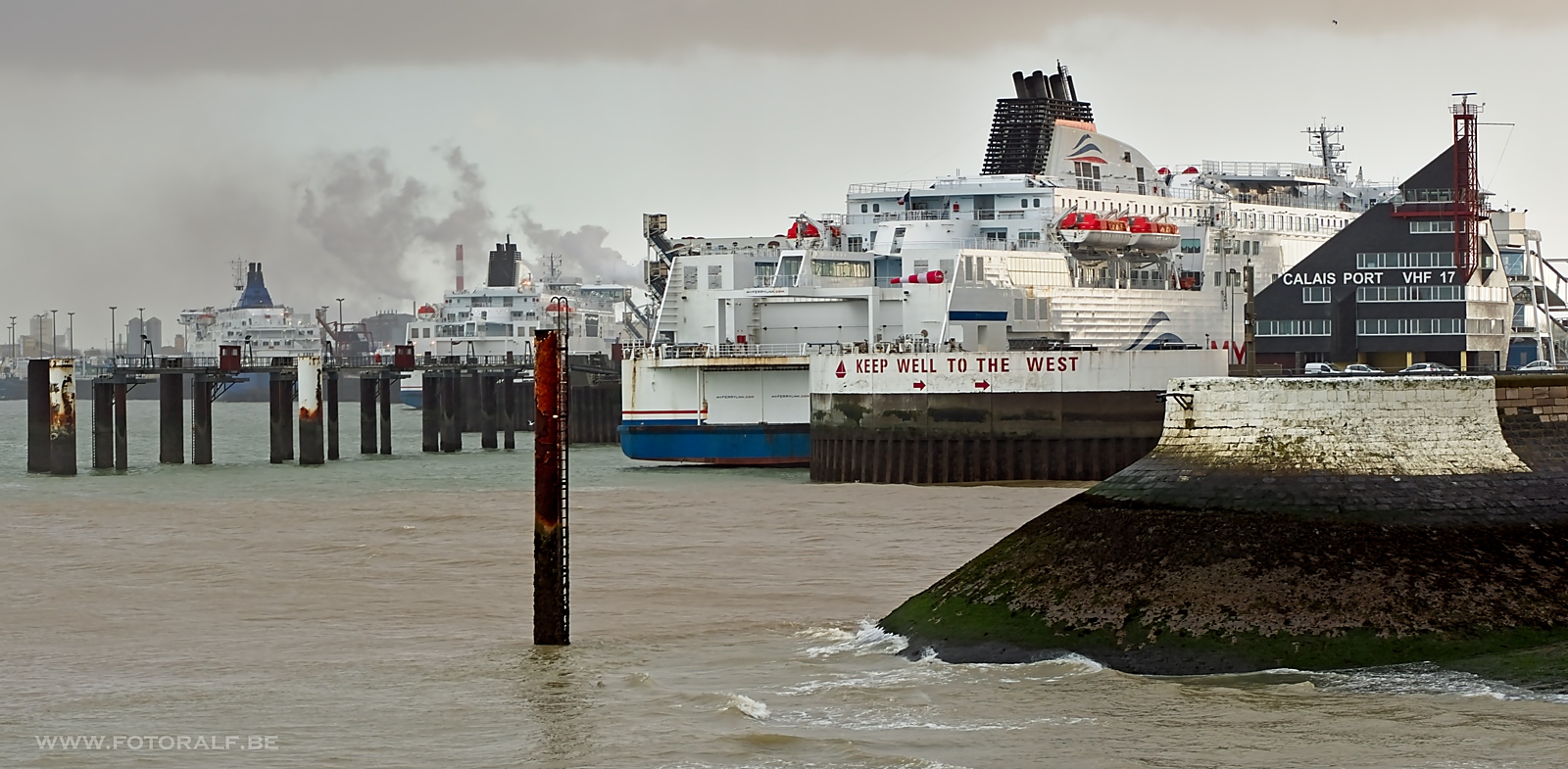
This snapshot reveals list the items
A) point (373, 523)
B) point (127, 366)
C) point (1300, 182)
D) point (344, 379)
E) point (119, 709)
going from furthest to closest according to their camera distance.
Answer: point (344, 379)
point (1300, 182)
point (127, 366)
point (373, 523)
point (119, 709)

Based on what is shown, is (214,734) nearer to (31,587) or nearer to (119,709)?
(119,709)

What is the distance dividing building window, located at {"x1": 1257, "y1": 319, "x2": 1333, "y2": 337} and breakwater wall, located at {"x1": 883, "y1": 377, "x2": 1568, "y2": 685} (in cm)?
3955

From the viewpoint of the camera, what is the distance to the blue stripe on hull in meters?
53.9

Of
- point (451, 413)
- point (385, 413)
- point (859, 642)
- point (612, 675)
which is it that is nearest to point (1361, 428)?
point (859, 642)

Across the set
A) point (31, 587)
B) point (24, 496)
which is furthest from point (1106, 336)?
point (31, 587)

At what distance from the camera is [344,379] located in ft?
588

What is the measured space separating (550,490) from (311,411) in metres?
44.1

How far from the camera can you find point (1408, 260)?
59.5m

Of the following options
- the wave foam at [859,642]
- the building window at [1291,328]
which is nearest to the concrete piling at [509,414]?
the building window at [1291,328]

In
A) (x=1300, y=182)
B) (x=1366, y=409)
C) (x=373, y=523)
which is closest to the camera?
(x=1366, y=409)

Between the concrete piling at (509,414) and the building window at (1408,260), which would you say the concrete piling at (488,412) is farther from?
the building window at (1408,260)

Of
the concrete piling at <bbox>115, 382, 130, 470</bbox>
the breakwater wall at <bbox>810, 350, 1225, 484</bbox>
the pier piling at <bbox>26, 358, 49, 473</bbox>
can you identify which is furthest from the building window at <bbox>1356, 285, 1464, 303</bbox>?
the pier piling at <bbox>26, 358, 49, 473</bbox>

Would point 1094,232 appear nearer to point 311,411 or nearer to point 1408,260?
point 1408,260

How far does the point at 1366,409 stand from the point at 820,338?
35.8 m
